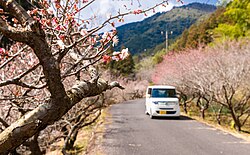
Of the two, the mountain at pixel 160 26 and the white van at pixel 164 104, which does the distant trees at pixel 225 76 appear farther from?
the mountain at pixel 160 26

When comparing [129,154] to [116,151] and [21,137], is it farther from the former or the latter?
[21,137]

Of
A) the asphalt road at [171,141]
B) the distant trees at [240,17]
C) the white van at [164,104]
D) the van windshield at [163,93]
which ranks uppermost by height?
the distant trees at [240,17]

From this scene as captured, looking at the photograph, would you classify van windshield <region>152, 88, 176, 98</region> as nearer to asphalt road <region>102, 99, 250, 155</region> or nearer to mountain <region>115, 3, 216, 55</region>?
asphalt road <region>102, 99, 250, 155</region>

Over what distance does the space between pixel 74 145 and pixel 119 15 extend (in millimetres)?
8813

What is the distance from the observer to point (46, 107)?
229 cm

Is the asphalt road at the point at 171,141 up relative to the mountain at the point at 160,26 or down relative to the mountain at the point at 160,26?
down

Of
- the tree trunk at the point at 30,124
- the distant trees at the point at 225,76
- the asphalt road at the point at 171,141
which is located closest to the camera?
the tree trunk at the point at 30,124

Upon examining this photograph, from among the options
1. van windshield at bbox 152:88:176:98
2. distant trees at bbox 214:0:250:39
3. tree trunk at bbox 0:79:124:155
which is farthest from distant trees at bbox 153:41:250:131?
tree trunk at bbox 0:79:124:155

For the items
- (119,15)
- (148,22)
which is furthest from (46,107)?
(148,22)

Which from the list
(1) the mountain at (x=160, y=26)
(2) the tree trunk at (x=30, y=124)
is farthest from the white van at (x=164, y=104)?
(1) the mountain at (x=160, y=26)

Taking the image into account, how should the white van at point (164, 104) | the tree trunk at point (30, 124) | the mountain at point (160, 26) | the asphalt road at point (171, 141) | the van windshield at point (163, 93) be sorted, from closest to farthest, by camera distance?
the tree trunk at point (30, 124) → the asphalt road at point (171, 141) → the white van at point (164, 104) → the van windshield at point (163, 93) → the mountain at point (160, 26)

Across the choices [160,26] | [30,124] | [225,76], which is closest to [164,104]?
[225,76]

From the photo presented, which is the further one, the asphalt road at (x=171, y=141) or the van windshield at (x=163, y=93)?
the van windshield at (x=163, y=93)

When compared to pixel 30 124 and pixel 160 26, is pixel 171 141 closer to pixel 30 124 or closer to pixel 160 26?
pixel 30 124
